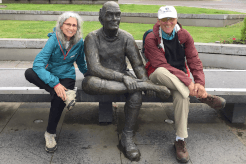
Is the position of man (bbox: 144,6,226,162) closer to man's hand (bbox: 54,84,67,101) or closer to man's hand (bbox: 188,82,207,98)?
man's hand (bbox: 188,82,207,98)

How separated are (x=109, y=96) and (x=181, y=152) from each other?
1123 mm

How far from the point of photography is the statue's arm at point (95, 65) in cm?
308

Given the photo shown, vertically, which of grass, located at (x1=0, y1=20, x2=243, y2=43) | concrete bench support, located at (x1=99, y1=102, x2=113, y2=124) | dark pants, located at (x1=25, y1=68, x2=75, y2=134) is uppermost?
grass, located at (x1=0, y1=20, x2=243, y2=43)

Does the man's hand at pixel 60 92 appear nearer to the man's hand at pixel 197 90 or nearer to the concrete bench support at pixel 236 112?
the man's hand at pixel 197 90

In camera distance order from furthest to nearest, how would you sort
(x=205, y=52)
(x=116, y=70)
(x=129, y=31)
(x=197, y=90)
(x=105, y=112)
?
(x=129, y=31) < (x=205, y=52) < (x=105, y=112) < (x=116, y=70) < (x=197, y=90)

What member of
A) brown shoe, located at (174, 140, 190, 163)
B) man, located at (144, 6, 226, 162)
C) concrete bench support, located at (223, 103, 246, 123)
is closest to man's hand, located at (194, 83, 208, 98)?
man, located at (144, 6, 226, 162)

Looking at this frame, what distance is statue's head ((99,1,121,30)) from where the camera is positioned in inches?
118

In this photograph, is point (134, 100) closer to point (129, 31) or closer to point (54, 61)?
point (54, 61)

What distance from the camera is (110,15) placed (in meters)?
3.03

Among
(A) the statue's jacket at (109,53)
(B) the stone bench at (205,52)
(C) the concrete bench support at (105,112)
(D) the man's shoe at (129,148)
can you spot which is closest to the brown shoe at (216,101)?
(A) the statue's jacket at (109,53)

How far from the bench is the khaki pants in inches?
12.4

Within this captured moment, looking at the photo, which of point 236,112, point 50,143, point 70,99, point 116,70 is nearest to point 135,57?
point 116,70

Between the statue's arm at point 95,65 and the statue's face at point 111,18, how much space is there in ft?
0.89

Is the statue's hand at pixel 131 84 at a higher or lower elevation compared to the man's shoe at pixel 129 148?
higher
